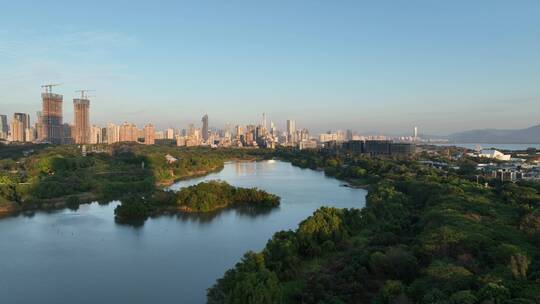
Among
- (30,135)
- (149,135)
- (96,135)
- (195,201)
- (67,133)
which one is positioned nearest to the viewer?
(195,201)

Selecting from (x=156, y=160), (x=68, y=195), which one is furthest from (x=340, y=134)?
(x=68, y=195)

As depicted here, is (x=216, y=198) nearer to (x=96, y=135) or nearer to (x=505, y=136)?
(x=96, y=135)

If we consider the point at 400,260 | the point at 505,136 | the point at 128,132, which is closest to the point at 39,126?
the point at 128,132

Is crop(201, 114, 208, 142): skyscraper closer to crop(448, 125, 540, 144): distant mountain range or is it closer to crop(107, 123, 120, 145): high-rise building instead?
crop(107, 123, 120, 145): high-rise building

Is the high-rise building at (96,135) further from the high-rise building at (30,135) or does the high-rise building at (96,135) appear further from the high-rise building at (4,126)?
the high-rise building at (4,126)

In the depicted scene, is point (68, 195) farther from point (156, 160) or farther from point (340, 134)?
point (340, 134)

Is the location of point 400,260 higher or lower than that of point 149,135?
lower

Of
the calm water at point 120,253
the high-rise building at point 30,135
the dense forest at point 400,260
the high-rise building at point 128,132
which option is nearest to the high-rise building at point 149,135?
the high-rise building at point 128,132
